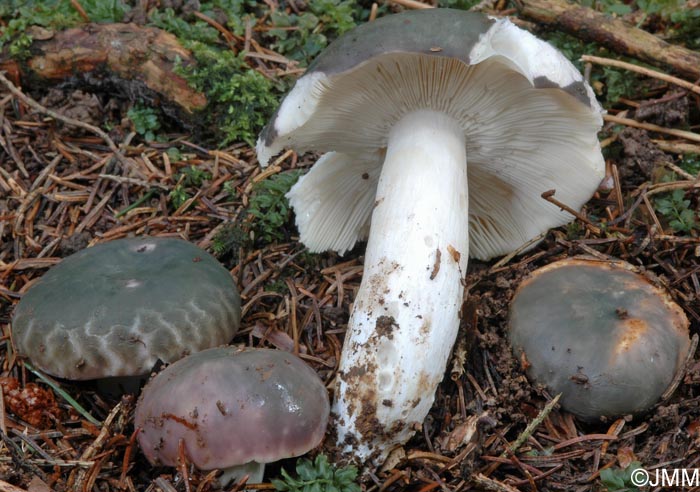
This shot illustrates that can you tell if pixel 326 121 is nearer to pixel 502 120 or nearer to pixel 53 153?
pixel 502 120

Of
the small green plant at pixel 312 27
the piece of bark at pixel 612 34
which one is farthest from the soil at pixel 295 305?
the small green plant at pixel 312 27

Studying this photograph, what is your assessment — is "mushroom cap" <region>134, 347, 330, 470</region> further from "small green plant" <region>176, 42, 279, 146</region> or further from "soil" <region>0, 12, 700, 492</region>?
"small green plant" <region>176, 42, 279, 146</region>

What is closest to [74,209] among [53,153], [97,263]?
[53,153]

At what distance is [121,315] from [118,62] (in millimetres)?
2049

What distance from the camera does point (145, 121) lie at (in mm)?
4199

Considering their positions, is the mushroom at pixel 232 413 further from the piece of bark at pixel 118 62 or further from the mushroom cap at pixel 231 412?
the piece of bark at pixel 118 62

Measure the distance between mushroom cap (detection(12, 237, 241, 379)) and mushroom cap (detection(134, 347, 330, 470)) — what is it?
295mm

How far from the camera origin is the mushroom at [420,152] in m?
2.56

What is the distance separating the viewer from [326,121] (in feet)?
9.90

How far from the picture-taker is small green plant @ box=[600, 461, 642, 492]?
2.35 m

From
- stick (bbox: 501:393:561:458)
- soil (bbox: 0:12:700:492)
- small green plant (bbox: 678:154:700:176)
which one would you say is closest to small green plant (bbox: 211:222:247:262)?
soil (bbox: 0:12:700:492)

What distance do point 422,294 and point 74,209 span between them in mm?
2115

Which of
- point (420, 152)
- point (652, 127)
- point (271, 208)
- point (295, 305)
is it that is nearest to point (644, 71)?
point (652, 127)

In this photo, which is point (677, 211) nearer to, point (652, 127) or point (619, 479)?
point (652, 127)
